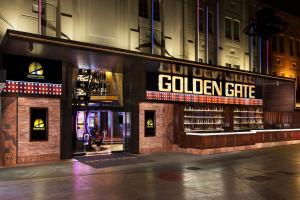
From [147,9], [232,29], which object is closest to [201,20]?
[232,29]

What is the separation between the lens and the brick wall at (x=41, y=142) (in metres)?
14.4

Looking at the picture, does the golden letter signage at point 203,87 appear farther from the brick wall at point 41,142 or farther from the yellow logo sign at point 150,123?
the brick wall at point 41,142

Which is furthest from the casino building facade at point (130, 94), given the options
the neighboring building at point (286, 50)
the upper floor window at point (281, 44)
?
A: the upper floor window at point (281, 44)

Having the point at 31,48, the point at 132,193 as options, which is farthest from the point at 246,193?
the point at 31,48

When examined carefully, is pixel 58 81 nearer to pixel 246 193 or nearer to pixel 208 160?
pixel 208 160

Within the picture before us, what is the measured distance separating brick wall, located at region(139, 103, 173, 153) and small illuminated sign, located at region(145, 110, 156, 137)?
0.22 meters

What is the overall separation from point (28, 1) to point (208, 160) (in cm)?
1149

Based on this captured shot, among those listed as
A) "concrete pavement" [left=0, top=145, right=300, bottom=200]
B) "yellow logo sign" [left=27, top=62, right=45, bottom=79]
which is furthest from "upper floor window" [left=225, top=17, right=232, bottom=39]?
"yellow logo sign" [left=27, top=62, right=45, bottom=79]

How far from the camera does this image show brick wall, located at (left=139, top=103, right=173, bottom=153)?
18.5 m

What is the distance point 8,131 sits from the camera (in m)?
14.0

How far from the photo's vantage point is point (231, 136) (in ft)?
65.4

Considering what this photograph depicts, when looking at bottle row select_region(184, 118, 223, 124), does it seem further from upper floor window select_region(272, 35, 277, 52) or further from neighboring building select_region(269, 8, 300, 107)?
upper floor window select_region(272, 35, 277, 52)

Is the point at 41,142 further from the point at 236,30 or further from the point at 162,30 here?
the point at 236,30

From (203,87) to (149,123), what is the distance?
5.26 m
